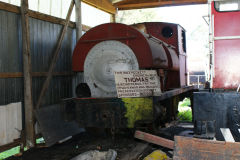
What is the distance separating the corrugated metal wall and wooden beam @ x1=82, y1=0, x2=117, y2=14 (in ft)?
5.02

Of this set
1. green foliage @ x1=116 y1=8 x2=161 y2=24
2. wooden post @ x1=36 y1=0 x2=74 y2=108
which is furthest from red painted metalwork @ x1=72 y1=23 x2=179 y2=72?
green foliage @ x1=116 y1=8 x2=161 y2=24

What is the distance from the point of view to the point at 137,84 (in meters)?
4.88

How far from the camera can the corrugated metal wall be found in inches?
209

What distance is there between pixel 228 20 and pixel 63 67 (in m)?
4.26

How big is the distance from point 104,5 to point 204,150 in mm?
7516

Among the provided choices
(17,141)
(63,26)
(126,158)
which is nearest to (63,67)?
(63,26)

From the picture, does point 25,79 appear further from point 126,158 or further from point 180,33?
point 180,33

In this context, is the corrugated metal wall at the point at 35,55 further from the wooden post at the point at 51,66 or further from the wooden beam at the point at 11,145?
the wooden beam at the point at 11,145

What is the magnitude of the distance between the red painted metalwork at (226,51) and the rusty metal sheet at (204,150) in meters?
1.44

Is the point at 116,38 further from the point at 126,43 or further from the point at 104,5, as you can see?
the point at 104,5

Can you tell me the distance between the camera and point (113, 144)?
531 cm

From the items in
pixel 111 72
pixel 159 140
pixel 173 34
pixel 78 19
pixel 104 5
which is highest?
pixel 104 5

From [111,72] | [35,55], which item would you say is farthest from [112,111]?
[35,55]

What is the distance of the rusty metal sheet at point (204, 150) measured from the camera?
10.2ft
